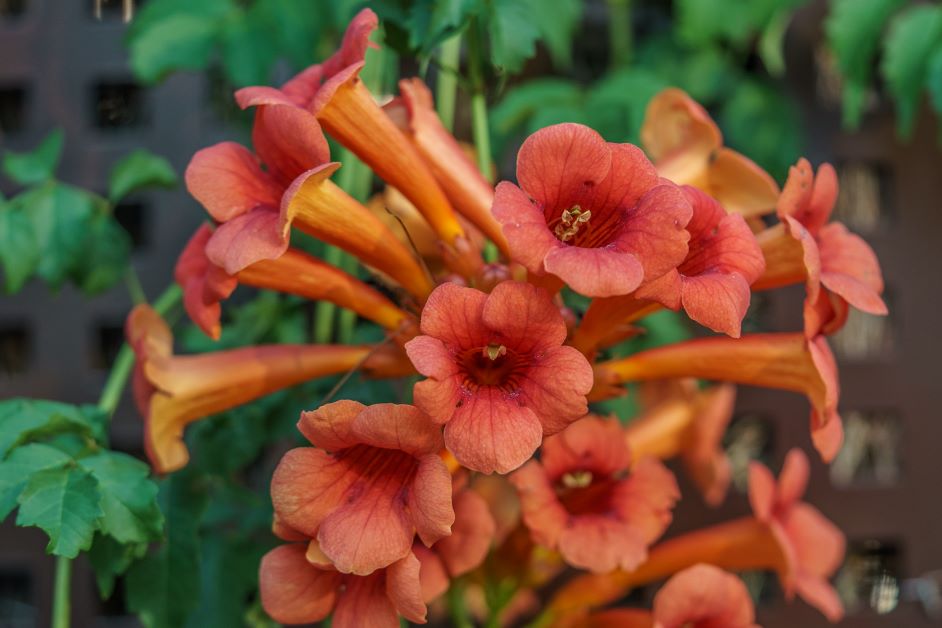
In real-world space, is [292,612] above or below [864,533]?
above

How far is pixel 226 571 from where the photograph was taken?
1226 millimetres

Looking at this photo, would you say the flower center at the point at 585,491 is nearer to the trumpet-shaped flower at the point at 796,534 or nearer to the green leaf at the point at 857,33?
the trumpet-shaped flower at the point at 796,534

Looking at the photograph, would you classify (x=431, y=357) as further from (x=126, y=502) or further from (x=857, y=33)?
(x=857, y=33)

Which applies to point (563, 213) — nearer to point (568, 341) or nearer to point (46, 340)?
point (568, 341)

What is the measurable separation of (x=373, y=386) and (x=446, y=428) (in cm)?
38

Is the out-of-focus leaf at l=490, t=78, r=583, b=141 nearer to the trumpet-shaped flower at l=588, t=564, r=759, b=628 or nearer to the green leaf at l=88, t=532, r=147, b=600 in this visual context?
the trumpet-shaped flower at l=588, t=564, r=759, b=628

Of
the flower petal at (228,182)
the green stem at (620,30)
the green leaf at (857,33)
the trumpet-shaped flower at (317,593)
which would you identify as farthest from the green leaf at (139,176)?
the green leaf at (857,33)

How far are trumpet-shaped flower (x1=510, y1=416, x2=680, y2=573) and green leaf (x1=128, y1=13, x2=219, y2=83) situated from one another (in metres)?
0.80

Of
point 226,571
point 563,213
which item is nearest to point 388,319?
point 563,213

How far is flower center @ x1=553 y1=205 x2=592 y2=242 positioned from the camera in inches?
32.8

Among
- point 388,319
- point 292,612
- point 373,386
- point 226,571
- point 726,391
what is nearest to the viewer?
point 292,612

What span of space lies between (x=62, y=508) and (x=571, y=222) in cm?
54

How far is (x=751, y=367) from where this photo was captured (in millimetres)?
1001

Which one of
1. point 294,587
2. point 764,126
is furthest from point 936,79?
point 294,587
